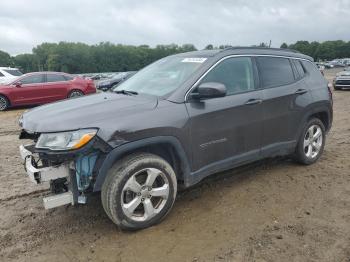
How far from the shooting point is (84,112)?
142 inches

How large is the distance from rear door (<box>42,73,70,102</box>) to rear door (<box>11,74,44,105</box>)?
0.22 metres

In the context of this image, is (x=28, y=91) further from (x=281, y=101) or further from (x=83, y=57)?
(x=83, y=57)

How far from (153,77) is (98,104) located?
39.8 inches

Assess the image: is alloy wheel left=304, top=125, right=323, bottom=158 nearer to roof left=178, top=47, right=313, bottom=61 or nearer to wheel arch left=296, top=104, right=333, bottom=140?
wheel arch left=296, top=104, right=333, bottom=140

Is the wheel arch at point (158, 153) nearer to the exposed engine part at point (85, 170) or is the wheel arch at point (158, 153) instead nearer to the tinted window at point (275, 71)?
the exposed engine part at point (85, 170)

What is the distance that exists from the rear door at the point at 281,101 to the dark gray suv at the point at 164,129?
14mm

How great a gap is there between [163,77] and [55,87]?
36.7 ft

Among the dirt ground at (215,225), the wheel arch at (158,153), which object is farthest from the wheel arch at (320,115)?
the wheel arch at (158,153)

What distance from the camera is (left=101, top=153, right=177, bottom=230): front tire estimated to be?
11.3 feet

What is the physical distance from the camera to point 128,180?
11.5 ft

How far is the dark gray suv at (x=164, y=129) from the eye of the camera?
3.43 metres

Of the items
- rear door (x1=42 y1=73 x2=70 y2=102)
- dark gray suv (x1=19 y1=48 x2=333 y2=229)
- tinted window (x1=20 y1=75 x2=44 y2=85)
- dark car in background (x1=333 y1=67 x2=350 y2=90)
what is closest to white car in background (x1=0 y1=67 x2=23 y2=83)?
tinted window (x1=20 y1=75 x2=44 y2=85)

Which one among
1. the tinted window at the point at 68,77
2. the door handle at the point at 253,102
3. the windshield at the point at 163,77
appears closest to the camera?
the windshield at the point at 163,77

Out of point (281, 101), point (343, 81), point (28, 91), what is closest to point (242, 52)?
point (281, 101)
